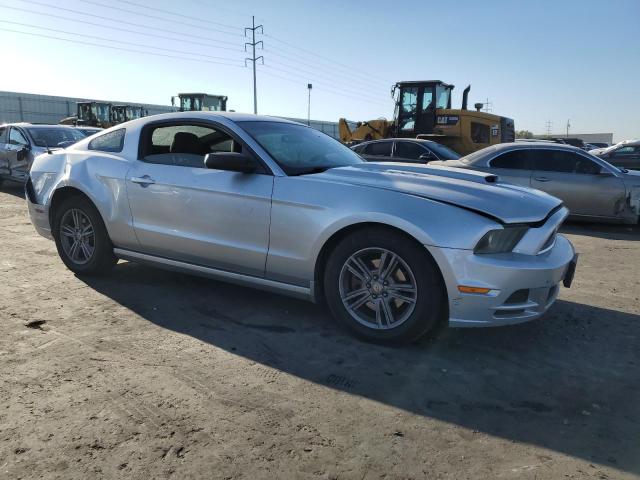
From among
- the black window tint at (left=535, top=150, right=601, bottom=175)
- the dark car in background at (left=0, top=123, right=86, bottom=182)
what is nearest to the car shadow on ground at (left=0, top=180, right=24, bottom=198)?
the dark car in background at (left=0, top=123, right=86, bottom=182)

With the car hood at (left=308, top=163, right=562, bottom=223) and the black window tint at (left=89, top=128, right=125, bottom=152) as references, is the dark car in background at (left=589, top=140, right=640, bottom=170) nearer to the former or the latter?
the car hood at (left=308, top=163, right=562, bottom=223)

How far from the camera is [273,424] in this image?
2.57 m

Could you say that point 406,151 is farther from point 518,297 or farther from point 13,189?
point 13,189

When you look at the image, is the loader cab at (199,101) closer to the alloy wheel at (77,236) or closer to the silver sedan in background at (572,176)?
the silver sedan in background at (572,176)

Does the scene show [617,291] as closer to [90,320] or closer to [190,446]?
[190,446]

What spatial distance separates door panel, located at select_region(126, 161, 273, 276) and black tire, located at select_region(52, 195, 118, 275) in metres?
0.51

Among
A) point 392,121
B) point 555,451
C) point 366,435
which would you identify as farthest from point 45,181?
point 392,121

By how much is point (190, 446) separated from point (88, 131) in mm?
12989

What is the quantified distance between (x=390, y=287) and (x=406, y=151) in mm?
8101

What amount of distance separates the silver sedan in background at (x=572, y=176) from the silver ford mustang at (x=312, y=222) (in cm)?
478

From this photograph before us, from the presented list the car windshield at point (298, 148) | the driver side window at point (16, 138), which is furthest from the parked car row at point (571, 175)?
the driver side window at point (16, 138)

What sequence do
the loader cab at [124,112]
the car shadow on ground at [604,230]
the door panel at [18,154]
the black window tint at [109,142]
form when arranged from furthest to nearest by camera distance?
the loader cab at [124,112], the door panel at [18,154], the car shadow on ground at [604,230], the black window tint at [109,142]

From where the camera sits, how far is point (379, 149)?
1146cm

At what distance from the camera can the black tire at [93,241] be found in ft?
15.6
